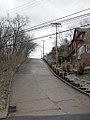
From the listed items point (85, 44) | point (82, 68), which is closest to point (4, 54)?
point (82, 68)

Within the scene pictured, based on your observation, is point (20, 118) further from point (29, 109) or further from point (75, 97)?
point (75, 97)

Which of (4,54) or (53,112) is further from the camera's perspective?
(4,54)

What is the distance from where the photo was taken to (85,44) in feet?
177

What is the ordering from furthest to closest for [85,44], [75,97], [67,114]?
[85,44] < [75,97] < [67,114]

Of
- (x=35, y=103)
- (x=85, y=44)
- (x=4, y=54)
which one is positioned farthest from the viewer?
(x=85, y=44)

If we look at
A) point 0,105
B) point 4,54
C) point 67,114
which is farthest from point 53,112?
point 4,54

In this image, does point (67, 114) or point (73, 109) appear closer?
point (67, 114)

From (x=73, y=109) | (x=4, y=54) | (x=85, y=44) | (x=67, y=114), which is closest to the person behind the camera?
(x=67, y=114)

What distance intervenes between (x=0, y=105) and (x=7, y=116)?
2105 mm

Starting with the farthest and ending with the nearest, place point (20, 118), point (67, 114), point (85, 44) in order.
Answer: point (85, 44)
point (67, 114)
point (20, 118)

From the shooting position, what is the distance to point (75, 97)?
67.3ft

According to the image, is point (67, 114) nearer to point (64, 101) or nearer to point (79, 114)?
point (79, 114)

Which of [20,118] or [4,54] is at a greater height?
[4,54]

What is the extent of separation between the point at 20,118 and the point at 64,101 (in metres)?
5.81
